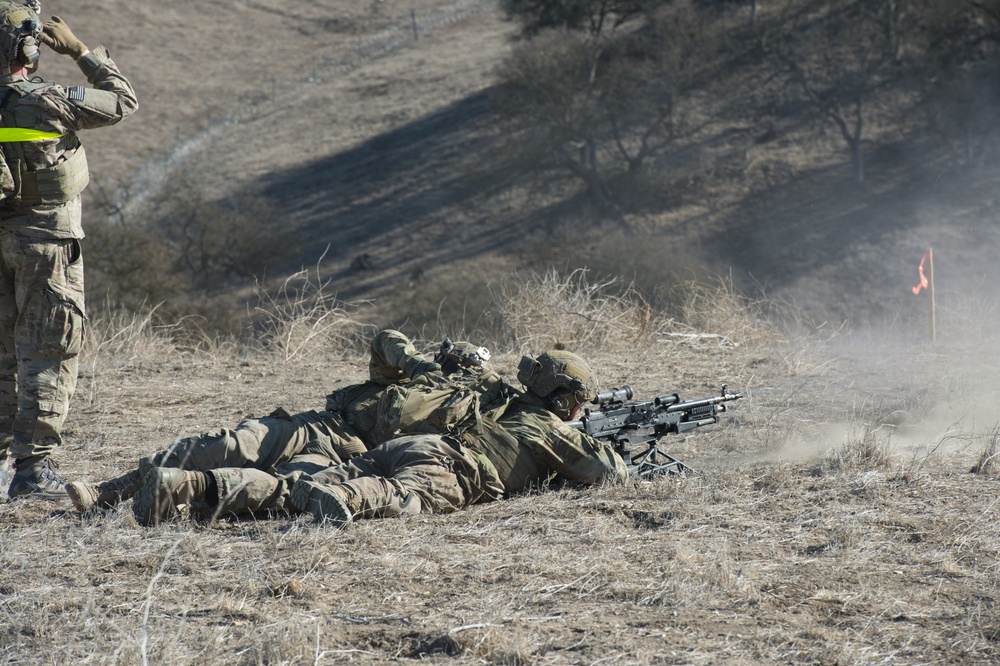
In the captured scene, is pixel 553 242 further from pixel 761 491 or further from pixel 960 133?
pixel 761 491

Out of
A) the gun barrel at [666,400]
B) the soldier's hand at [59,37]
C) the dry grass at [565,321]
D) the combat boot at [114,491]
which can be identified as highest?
the soldier's hand at [59,37]

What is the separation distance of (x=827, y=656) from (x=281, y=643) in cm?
159

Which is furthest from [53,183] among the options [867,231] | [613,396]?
[867,231]

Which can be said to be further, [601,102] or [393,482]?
[601,102]

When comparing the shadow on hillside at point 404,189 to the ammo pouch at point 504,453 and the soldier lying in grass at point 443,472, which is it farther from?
the ammo pouch at point 504,453

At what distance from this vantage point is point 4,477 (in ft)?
15.1

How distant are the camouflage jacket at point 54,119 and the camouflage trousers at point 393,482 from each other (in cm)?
135

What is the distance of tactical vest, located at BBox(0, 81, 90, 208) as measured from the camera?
4.33m

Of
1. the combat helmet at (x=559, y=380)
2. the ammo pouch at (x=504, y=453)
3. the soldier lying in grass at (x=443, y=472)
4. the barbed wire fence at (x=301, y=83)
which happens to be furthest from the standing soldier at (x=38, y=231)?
the barbed wire fence at (x=301, y=83)

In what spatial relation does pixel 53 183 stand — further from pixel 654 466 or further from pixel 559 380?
pixel 654 466

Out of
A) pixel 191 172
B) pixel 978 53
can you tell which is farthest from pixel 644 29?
pixel 191 172

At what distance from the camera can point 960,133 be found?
28.6 m

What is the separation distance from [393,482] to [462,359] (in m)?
1.01

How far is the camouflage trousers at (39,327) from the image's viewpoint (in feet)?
14.6
